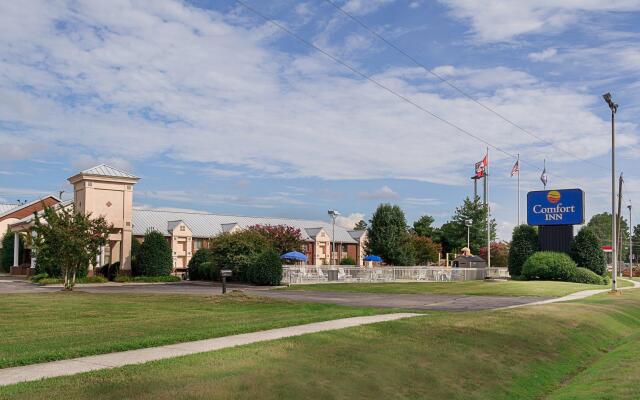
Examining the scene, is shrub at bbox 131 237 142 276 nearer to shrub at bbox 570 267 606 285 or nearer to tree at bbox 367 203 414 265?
tree at bbox 367 203 414 265

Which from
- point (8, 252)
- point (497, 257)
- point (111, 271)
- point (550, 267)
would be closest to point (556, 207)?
point (550, 267)

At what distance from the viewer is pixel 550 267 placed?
49375 mm

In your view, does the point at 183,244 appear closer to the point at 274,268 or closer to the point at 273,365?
the point at 274,268

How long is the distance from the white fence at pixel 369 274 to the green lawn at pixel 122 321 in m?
20.9

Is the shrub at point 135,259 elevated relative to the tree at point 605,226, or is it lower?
lower

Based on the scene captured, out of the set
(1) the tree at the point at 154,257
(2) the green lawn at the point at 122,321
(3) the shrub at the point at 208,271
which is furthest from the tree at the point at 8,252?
(2) the green lawn at the point at 122,321

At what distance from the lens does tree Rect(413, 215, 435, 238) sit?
101750 millimetres

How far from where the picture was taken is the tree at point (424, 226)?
102 m

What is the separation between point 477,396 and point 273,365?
3908 millimetres

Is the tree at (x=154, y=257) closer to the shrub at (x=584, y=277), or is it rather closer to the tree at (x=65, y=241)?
the tree at (x=65, y=241)

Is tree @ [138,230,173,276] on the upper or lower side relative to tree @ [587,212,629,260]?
lower

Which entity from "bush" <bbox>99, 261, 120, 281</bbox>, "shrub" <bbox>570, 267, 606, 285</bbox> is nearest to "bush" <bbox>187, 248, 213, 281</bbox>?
"bush" <bbox>99, 261, 120, 281</bbox>

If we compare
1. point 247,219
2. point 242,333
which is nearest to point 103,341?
point 242,333

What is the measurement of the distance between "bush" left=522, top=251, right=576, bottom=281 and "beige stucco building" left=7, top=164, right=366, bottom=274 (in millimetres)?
19607
